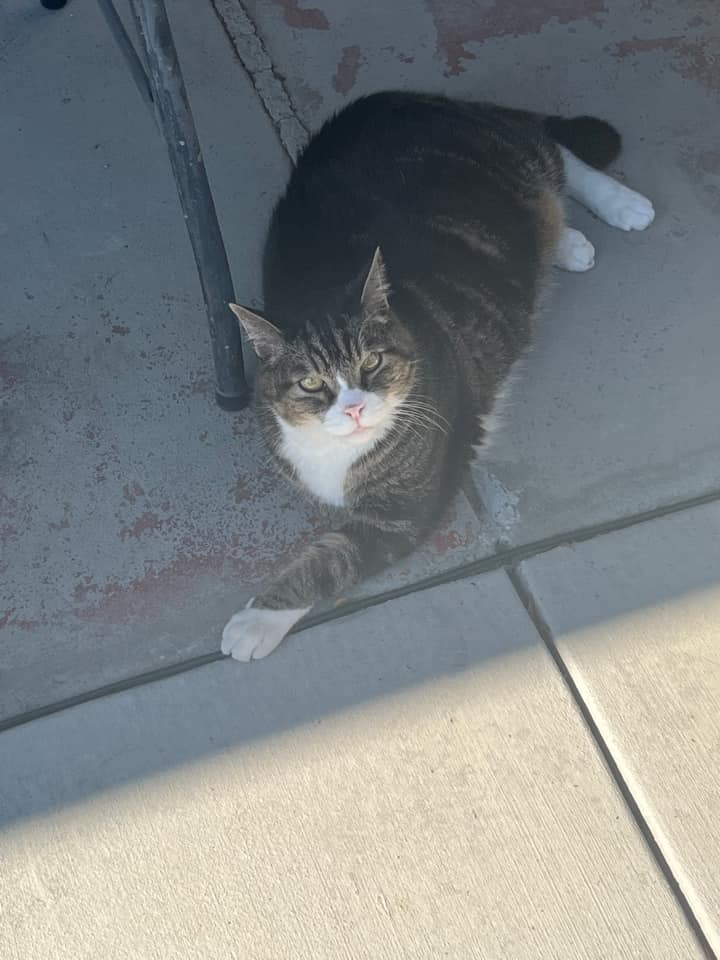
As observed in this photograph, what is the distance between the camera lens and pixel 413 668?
2.36m

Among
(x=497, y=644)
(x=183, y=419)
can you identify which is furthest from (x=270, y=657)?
(x=183, y=419)

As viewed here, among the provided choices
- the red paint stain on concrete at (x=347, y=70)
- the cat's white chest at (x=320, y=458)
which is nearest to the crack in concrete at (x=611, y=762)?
the cat's white chest at (x=320, y=458)

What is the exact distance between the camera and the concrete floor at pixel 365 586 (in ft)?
6.88

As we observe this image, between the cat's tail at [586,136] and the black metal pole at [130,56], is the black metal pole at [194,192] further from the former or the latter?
the cat's tail at [586,136]

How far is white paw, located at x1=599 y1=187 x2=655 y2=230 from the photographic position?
3018mm

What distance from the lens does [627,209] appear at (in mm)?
3020

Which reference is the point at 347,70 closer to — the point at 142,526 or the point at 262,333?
the point at 262,333

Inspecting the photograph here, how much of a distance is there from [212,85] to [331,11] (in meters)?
0.59

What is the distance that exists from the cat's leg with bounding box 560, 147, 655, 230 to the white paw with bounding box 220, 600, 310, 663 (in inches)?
66.4

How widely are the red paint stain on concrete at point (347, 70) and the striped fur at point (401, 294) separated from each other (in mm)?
506

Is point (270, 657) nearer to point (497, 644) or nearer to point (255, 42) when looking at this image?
point (497, 644)

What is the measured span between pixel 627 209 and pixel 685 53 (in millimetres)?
877

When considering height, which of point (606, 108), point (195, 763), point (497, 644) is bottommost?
point (497, 644)

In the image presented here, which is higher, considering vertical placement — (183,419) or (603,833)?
(183,419)
